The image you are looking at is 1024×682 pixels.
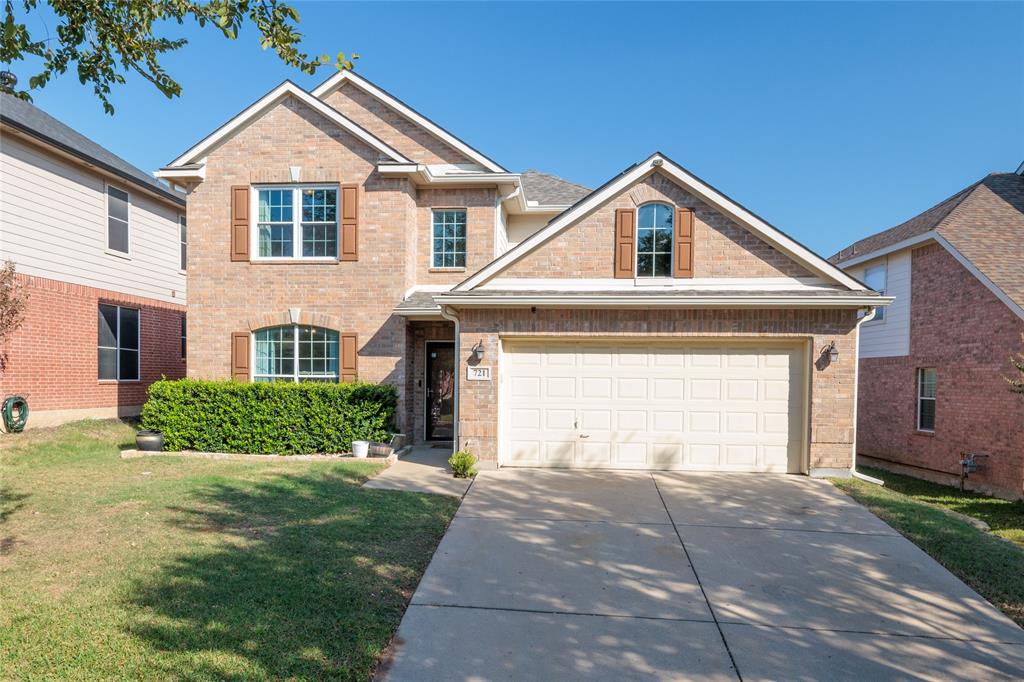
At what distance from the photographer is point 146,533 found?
5984 millimetres

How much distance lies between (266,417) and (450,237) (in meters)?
5.98

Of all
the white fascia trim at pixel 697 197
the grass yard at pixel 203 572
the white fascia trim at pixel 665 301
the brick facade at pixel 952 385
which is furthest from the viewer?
the brick facade at pixel 952 385

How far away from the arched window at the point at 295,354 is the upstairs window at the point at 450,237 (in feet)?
10.8

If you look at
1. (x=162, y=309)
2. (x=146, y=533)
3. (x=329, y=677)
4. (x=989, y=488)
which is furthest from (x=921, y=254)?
(x=162, y=309)

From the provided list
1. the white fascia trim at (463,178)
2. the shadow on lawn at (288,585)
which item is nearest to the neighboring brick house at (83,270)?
the white fascia trim at (463,178)

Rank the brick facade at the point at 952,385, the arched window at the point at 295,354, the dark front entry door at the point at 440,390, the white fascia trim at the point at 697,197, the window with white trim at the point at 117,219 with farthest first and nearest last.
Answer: the window with white trim at the point at 117,219
the dark front entry door at the point at 440,390
the arched window at the point at 295,354
the brick facade at the point at 952,385
the white fascia trim at the point at 697,197

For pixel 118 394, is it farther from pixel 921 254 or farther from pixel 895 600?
pixel 921 254

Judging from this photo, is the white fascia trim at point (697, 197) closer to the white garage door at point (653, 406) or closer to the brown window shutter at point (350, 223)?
the white garage door at point (653, 406)

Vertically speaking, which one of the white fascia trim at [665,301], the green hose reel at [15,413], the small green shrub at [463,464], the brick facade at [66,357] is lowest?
the small green shrub at [463,464]

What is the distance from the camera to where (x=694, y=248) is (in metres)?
10.0

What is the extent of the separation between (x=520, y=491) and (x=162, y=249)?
14.1 meters

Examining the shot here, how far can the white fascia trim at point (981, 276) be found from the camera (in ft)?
37.1

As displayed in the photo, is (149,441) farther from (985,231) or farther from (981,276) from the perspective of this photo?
(985,231)

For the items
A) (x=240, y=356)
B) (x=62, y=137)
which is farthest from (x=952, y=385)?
(x=62, y=137)
